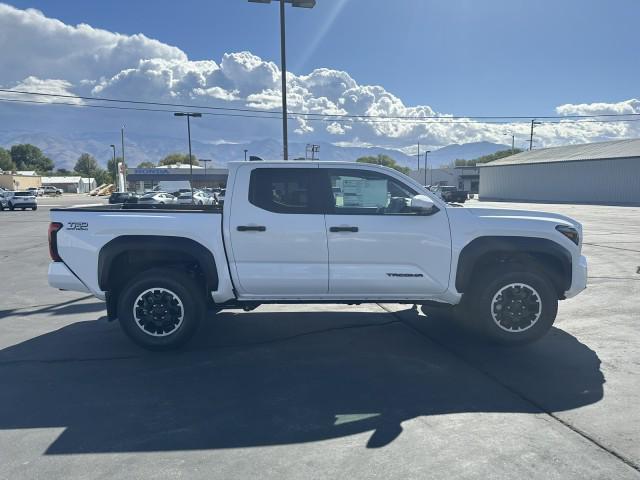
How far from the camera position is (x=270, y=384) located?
4223 mm

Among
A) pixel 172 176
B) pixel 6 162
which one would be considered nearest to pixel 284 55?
pixel 172 176

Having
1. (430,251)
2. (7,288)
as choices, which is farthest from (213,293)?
(7,288)

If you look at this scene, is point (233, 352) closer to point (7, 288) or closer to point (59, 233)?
point (59, 233)

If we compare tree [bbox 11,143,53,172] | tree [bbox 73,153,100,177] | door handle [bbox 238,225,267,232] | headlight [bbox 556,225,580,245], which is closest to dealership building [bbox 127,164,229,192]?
tree [bbox 73,153,100,177]

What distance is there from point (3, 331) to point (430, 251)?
5178 millimetres

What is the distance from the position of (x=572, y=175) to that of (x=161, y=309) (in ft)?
164

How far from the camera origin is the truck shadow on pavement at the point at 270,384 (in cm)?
345

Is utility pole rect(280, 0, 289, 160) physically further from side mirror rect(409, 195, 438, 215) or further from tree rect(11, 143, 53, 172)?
tree rect(11, 143, 53, 172)

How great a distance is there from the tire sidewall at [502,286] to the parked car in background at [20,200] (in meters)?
38.2

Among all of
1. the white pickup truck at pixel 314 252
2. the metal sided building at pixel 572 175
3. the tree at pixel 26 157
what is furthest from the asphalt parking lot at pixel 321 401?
the tree at pixel 26 157

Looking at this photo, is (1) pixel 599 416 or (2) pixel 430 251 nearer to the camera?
(1) pixel 599 416

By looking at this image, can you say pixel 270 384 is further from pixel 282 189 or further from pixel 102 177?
pixel 102 177

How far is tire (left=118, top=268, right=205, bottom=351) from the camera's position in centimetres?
492

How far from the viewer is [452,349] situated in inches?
203
